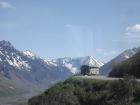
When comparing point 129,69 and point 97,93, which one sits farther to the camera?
point 129,69

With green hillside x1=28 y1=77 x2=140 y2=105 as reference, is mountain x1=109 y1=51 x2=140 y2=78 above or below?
above

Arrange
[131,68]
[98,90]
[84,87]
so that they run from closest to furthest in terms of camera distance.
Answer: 1. [98,90]
2. [84,87]
3. [131,68]

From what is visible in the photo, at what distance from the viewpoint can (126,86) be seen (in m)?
104

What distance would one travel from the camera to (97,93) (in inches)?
4892

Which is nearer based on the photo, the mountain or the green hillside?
the green hillside

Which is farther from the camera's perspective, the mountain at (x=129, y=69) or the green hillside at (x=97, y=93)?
the mountain at (x=129, y=69)

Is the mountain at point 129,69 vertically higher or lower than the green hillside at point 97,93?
higher

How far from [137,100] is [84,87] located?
106 feet

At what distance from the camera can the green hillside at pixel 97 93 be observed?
344 ft

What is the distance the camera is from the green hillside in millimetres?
104875

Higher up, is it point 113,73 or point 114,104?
point 113,73

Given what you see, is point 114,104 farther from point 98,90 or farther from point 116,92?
point 98,90

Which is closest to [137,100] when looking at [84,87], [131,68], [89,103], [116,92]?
[116,92]

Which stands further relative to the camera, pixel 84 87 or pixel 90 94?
pixel 84 87
